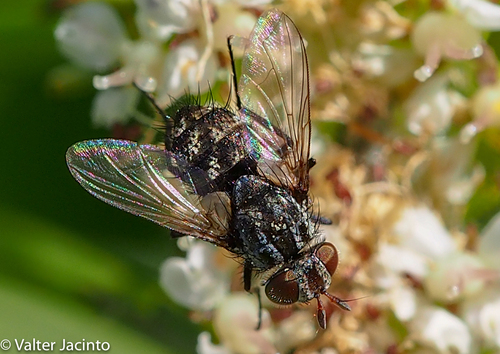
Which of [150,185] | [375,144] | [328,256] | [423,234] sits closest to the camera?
[150,185]

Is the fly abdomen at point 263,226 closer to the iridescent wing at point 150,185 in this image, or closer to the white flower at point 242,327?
the iridescent wing at point 150,185

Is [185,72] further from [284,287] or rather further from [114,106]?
Answer: [284,287]

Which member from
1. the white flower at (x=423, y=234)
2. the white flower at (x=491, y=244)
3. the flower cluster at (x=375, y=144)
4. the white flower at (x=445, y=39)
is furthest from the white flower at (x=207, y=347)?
the white flower at (x=445, y=39)

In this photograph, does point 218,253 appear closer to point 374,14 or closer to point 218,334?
point 218,334

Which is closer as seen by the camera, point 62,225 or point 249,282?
point 249,282

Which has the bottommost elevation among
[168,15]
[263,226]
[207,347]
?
[207,347]

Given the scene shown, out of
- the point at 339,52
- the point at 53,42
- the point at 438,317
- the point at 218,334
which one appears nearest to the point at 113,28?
the point at 53,42

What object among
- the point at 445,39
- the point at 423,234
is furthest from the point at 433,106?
the point at 423,234
